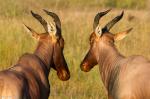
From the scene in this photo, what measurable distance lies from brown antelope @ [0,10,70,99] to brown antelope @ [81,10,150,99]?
2.32ft

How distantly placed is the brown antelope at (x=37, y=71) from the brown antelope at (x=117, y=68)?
0.71 meters

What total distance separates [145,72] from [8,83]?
7.20 feet

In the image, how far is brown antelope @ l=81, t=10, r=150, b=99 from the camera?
878cm

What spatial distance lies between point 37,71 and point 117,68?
4.69 ft

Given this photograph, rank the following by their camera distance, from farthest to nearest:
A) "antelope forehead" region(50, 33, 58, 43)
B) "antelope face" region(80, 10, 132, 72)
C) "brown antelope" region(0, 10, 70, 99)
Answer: "antelope face" region(80, 10, 132, 72) → "antelope forehead" region(50, 33, 58, 43) → "brown antelope" region(0, 10, 70, 99)

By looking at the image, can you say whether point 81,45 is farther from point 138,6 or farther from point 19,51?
point 138,6

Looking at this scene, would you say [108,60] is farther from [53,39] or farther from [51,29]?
[51,29]

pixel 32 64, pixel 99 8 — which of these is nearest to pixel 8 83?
pixel 32 64

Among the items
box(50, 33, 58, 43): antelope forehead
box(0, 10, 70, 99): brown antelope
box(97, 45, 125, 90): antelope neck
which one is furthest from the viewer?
box(97, 45, 125, 90): antelope neck

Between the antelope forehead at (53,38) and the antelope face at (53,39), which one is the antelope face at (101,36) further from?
the antelope forehead at (53,38)

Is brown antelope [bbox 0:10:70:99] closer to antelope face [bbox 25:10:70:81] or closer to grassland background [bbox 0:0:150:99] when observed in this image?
antelope face [bbox 25:10:70:81]

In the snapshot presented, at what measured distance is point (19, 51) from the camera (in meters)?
13.8

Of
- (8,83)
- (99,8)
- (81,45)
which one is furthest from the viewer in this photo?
(99,8)

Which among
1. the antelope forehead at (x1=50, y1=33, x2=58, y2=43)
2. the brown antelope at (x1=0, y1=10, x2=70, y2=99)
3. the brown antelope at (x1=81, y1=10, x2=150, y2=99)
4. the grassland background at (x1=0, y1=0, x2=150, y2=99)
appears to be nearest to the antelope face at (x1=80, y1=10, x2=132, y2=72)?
the brown antelope at (x1=81, y1=10, x2=150, y2=99)
